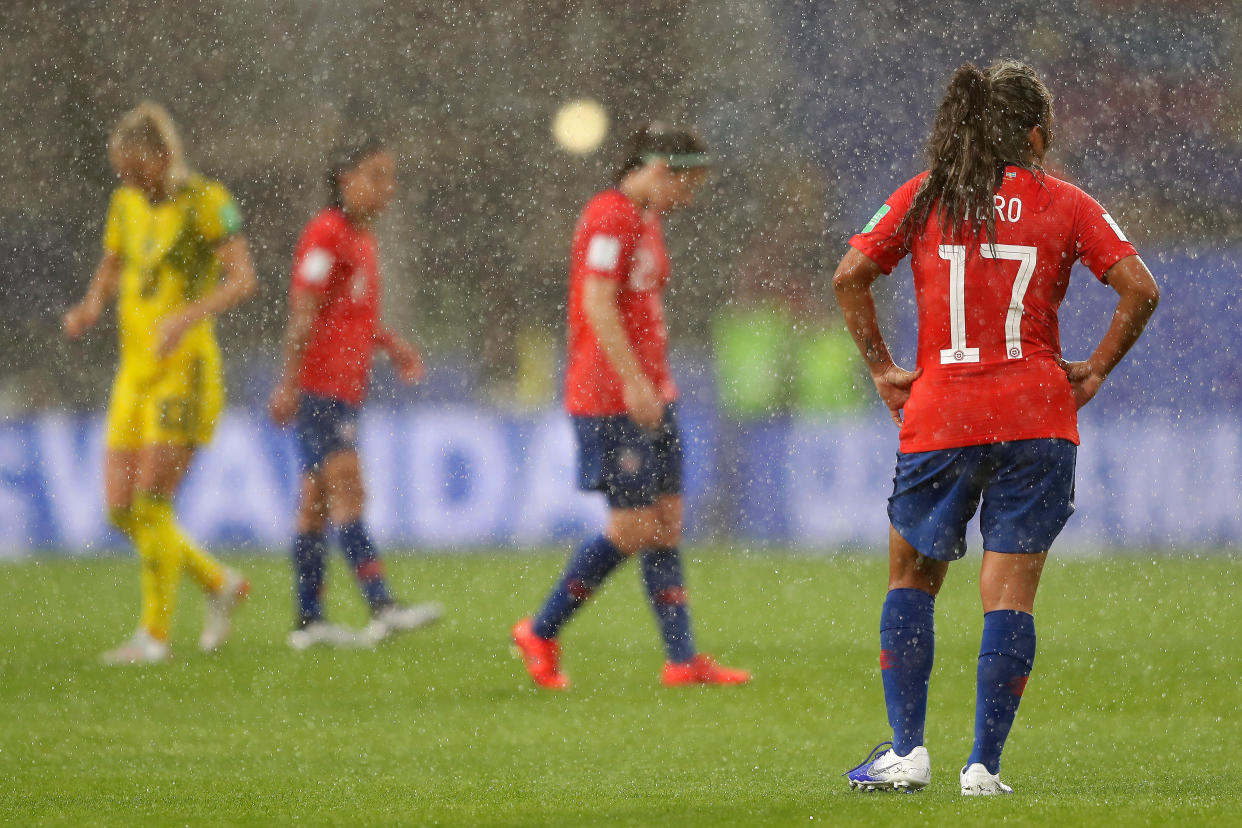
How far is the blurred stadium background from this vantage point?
10.8 m

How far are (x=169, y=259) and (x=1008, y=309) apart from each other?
370 cm

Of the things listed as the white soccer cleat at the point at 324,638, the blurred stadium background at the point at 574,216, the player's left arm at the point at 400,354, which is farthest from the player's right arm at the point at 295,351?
the blurred stadium background at the point at 574,216

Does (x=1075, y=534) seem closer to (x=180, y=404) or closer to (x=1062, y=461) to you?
(x=180, y=404)

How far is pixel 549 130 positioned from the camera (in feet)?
81.0

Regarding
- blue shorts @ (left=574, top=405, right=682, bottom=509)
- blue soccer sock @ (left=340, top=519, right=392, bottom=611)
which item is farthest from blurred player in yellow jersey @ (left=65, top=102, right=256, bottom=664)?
blue shorts @ (left=574, top=405, right=682, bottom=509)

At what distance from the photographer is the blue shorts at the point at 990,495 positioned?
3.72 meters

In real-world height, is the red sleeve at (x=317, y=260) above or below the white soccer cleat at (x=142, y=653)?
above

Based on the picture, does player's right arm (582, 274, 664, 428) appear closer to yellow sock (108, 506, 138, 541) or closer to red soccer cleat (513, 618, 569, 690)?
red soccer cleat (513, 618, 569, 690)

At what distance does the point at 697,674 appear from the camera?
5.76 metres

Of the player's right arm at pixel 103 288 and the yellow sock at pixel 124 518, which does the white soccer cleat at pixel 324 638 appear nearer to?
the yellow sock at pixel 124 518

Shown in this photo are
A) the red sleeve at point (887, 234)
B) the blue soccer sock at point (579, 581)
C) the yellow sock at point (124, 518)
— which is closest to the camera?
the red sleeve at point (887, 234)

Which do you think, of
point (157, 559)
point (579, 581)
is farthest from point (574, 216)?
point (579, 581)

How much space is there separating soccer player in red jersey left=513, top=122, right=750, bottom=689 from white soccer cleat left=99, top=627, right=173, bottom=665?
1.42 metres

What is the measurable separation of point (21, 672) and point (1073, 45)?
13394 mm
